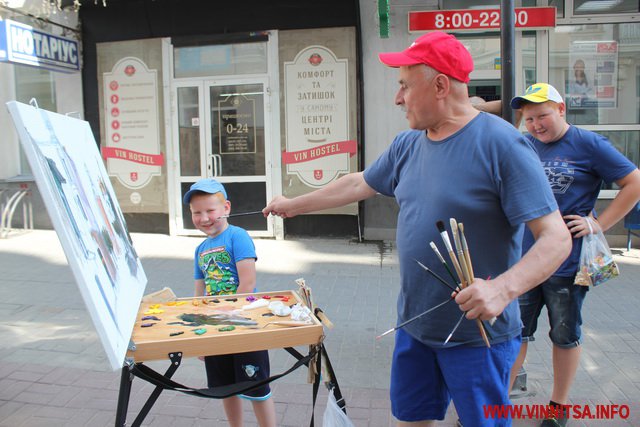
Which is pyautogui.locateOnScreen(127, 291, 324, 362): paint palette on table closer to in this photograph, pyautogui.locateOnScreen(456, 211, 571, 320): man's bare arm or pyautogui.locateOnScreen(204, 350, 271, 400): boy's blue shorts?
pyautogui.locateOnScreen(204, 350, 271, 400): boy's blue shorts

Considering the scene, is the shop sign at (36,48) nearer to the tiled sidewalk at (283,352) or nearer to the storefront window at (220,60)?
the storefront window at (220,60)

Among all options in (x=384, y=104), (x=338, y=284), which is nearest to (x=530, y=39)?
(x=384, y=104)

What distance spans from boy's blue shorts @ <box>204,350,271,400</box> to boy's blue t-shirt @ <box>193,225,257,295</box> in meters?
0.36

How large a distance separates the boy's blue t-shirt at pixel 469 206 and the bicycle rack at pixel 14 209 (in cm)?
866

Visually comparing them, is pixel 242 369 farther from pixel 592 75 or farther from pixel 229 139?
pixel 592 75

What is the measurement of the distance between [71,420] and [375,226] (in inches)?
231

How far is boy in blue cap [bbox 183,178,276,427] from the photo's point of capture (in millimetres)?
2756

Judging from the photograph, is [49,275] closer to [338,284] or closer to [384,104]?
[338,284]

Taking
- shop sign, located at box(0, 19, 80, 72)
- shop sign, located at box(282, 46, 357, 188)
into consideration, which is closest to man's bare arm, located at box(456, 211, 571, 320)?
shop sign, located at box(282, 46, 357, 188)

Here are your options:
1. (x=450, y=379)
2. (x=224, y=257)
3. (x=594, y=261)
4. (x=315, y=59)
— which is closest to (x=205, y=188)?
(x=224, y=257)

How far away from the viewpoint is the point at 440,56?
6.75ft

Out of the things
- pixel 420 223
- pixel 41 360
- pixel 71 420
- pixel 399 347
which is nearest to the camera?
pixel 420 223

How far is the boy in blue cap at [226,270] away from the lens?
2.76 m

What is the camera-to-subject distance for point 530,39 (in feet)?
27.3
